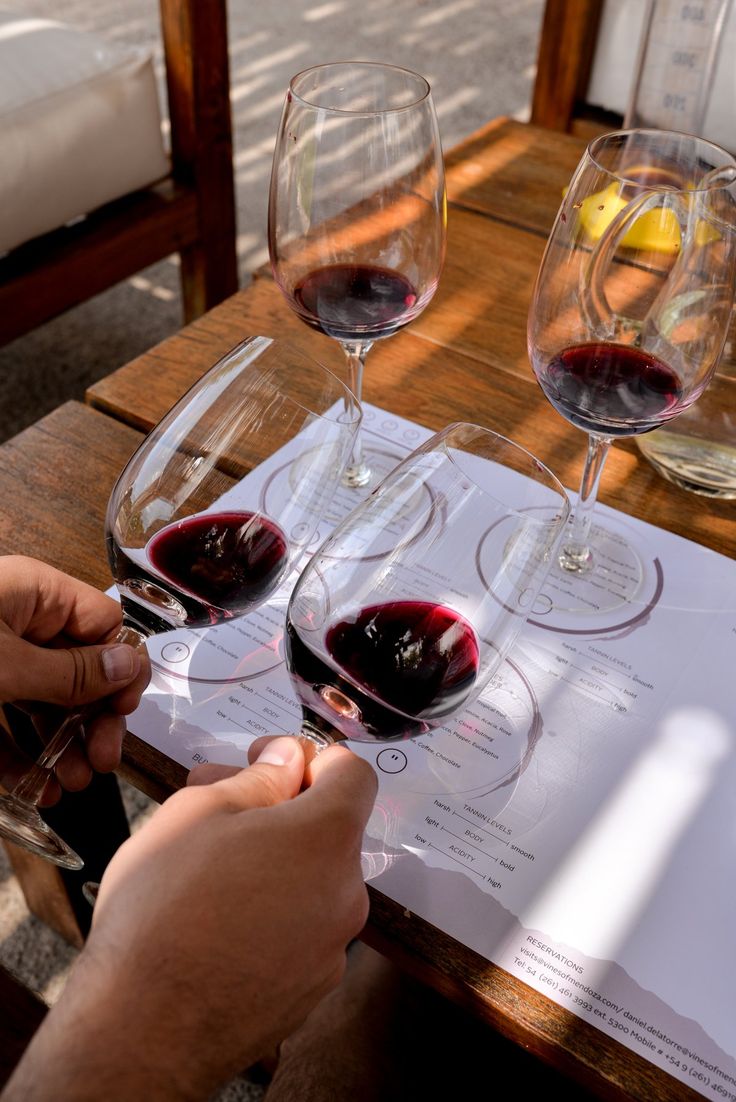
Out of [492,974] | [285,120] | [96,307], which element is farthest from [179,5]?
[492,974]

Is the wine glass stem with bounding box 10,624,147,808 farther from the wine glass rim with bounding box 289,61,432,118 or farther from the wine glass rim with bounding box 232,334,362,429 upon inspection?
the wine glass rim with bounding box 289,61,432,118

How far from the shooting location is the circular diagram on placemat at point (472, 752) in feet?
1.57

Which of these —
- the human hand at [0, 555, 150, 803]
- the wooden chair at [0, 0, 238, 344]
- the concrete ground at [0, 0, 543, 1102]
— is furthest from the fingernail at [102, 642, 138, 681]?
the concrete ground at [0, 0, 543, 1102]

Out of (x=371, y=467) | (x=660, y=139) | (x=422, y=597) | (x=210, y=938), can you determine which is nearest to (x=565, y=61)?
(x=660, y=139)

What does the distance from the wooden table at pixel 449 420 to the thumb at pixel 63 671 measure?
0.12 ft

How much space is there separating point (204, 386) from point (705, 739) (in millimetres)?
302

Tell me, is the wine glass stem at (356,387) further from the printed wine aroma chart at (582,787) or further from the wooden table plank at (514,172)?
the wooden table plank at (514,172)

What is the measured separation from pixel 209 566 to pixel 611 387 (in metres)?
0.23

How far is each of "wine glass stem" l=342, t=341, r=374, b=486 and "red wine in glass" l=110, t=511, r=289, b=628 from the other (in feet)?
0.51

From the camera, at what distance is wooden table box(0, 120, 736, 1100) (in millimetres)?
403

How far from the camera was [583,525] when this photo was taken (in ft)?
2.02

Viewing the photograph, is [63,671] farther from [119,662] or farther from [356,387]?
[356,387]

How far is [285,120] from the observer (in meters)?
0.59

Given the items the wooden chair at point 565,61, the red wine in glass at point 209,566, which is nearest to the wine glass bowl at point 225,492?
the red wine in glass at point 209,566
